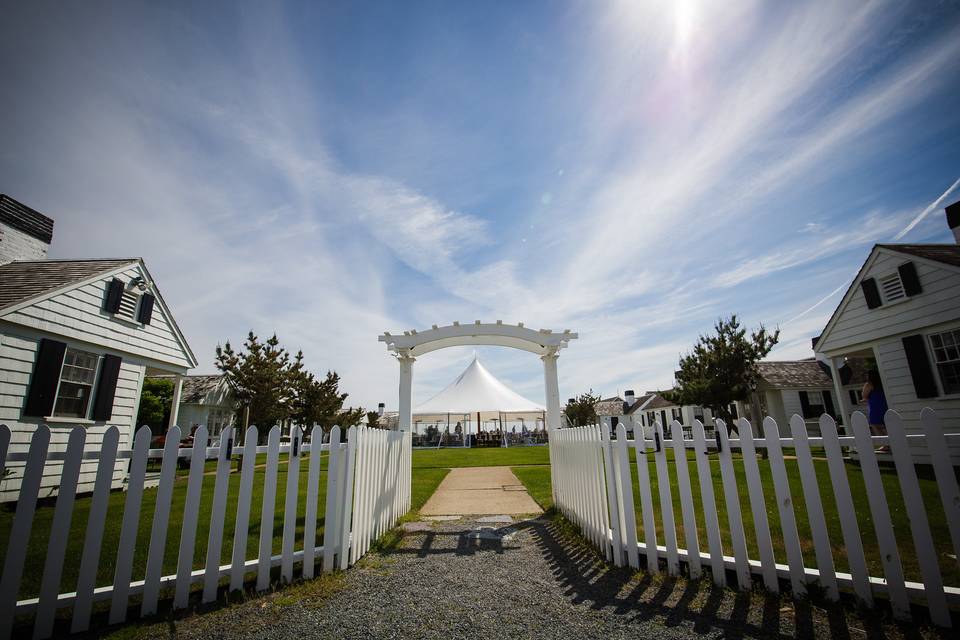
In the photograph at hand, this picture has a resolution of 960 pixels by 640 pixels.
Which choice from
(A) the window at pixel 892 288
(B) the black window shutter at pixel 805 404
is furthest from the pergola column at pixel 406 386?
(B) the black window shutter at pixel 805 404

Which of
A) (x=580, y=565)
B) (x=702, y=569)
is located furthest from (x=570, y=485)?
(x=702, y=569)

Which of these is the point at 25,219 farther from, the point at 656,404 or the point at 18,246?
the point at 656,404

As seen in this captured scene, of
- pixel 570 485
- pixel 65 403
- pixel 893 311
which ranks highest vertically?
pixel 893 311

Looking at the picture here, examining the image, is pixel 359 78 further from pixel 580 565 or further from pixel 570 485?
pixel 580 565

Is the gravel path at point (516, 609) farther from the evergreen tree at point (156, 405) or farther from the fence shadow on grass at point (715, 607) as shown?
the evergreen tree at point (156, 405)

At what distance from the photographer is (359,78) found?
5812 mm

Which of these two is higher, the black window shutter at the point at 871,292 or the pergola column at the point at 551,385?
the black window shutter at the point at 871,292

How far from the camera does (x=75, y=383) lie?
7.86 m

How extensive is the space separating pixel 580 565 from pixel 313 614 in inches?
81.9

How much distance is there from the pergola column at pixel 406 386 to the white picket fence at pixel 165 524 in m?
2.71

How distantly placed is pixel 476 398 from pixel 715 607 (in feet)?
62.2

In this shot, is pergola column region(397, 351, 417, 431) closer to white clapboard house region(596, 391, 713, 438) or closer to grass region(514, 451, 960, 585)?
grass region(514, 451, 960, 585)

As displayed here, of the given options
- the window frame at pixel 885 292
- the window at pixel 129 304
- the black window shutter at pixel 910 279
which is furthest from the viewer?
the window frame at pixel 885 292

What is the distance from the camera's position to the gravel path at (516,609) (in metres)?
2.22
